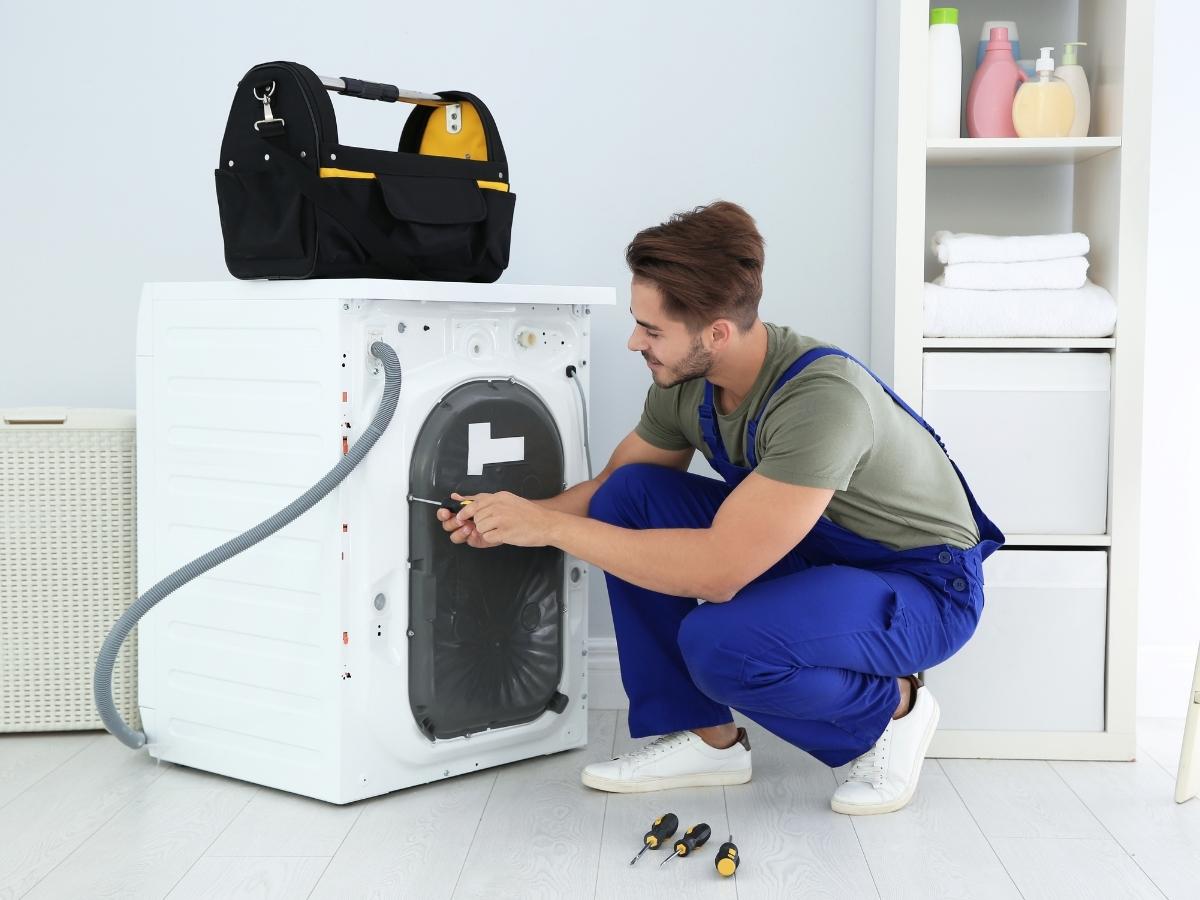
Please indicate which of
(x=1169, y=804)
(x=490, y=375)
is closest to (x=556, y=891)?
(x=490, y=375)

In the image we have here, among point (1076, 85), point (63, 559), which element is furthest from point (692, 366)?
point (63, 559)

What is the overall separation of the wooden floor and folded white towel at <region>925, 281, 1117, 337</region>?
29.1 inches

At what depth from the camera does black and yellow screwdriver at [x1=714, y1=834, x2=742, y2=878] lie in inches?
66.6

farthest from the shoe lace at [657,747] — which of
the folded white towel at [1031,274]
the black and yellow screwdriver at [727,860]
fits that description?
the folded white towel at [1031,274]

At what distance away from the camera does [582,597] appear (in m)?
2.24

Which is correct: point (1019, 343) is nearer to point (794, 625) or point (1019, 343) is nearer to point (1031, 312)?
point (1031, 312)

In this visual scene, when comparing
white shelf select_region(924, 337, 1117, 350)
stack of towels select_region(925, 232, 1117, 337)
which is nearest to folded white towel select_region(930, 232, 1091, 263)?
stack of towels select_region(925, 232, 1117, 337)

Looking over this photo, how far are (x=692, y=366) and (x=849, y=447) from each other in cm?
26

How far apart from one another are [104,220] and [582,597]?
126cm

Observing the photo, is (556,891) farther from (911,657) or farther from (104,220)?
(104,220)

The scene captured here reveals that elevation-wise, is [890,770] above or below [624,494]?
below

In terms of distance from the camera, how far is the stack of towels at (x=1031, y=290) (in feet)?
7.03

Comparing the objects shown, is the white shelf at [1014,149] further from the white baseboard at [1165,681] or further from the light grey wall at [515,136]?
the white baseboard at [1165,681]

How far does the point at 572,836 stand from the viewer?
6.10 feet
